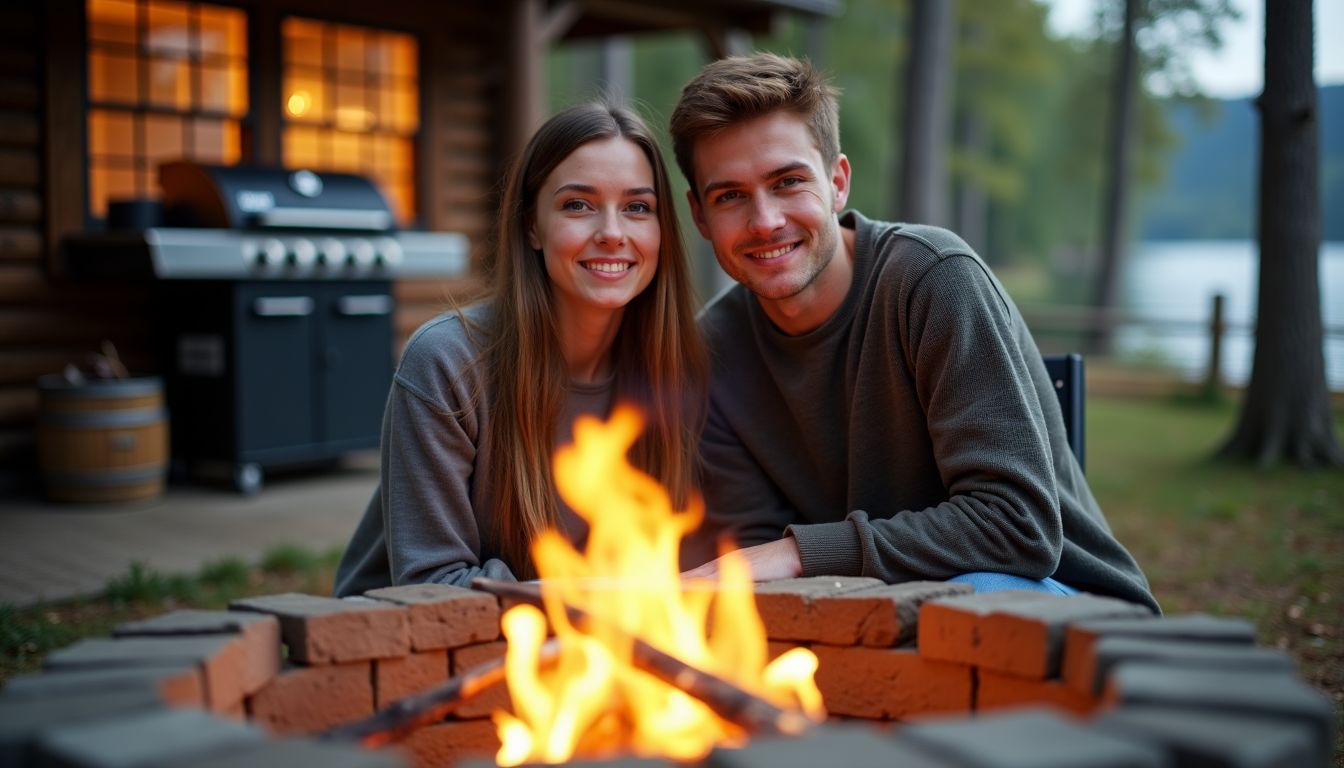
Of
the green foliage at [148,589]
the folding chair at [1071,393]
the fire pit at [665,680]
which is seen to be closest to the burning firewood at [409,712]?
the fire pit at [665,680]

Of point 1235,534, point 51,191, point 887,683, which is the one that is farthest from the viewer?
point 51,191

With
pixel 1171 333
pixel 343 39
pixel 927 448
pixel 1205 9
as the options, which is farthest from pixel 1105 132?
pixel 927 448

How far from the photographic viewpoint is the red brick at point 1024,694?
1798mm

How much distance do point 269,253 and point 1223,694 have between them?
218 inches

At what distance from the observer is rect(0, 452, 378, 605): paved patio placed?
4668 mm

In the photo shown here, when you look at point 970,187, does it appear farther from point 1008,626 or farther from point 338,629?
point 338,629

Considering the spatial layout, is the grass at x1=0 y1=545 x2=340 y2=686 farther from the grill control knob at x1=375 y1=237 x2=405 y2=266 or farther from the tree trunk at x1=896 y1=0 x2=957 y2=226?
the tree trunk at x1=896 y1=0 x2=957 y2=226

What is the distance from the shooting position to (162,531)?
18.1 ft

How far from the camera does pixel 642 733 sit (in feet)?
6.44

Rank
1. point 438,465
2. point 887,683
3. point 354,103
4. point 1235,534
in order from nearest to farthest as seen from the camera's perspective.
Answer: point 887,683 → point 438,465 → point 1235,534 → point 354,103

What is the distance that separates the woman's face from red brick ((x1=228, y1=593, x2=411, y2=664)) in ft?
3.06

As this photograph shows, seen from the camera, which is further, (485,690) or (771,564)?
(771,564)

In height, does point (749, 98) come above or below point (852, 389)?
above

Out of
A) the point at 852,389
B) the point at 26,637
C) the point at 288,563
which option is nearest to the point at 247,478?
the point at 288,563
